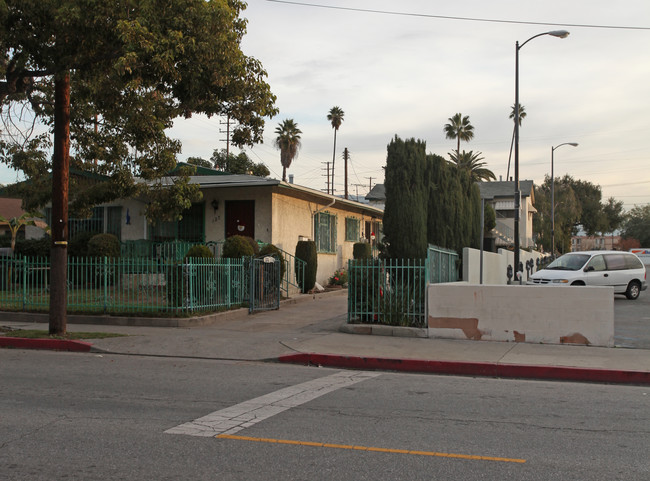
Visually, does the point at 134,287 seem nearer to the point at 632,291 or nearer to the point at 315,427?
the point at 315,427

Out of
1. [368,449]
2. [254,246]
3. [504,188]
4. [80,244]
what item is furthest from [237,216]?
[504,188]

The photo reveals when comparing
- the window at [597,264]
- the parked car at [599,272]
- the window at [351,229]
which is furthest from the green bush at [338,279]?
the window at [597,264]

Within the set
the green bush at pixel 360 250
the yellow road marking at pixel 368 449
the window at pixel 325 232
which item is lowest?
the yellow road marking at pixel 368 449

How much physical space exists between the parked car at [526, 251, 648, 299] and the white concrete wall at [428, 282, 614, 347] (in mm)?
9557

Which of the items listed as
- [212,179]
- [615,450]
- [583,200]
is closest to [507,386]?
[615,450]

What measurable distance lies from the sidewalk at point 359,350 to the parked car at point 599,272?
10086mm

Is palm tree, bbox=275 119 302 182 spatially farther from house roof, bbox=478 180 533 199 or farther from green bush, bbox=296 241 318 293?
green bush, bbox=296 241 318 293

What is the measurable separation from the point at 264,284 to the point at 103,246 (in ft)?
19.8

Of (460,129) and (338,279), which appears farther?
(460,129)

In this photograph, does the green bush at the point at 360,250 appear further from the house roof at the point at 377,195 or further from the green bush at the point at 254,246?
the house roof at the point at 377,195

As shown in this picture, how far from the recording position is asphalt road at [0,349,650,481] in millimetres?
4855

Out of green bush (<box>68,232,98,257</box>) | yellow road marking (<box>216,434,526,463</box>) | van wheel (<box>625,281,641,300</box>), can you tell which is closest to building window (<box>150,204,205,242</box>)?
green bush (<box>68,232,98,257</box>)

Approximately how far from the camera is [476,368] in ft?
31.8

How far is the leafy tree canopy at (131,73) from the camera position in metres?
10.8
